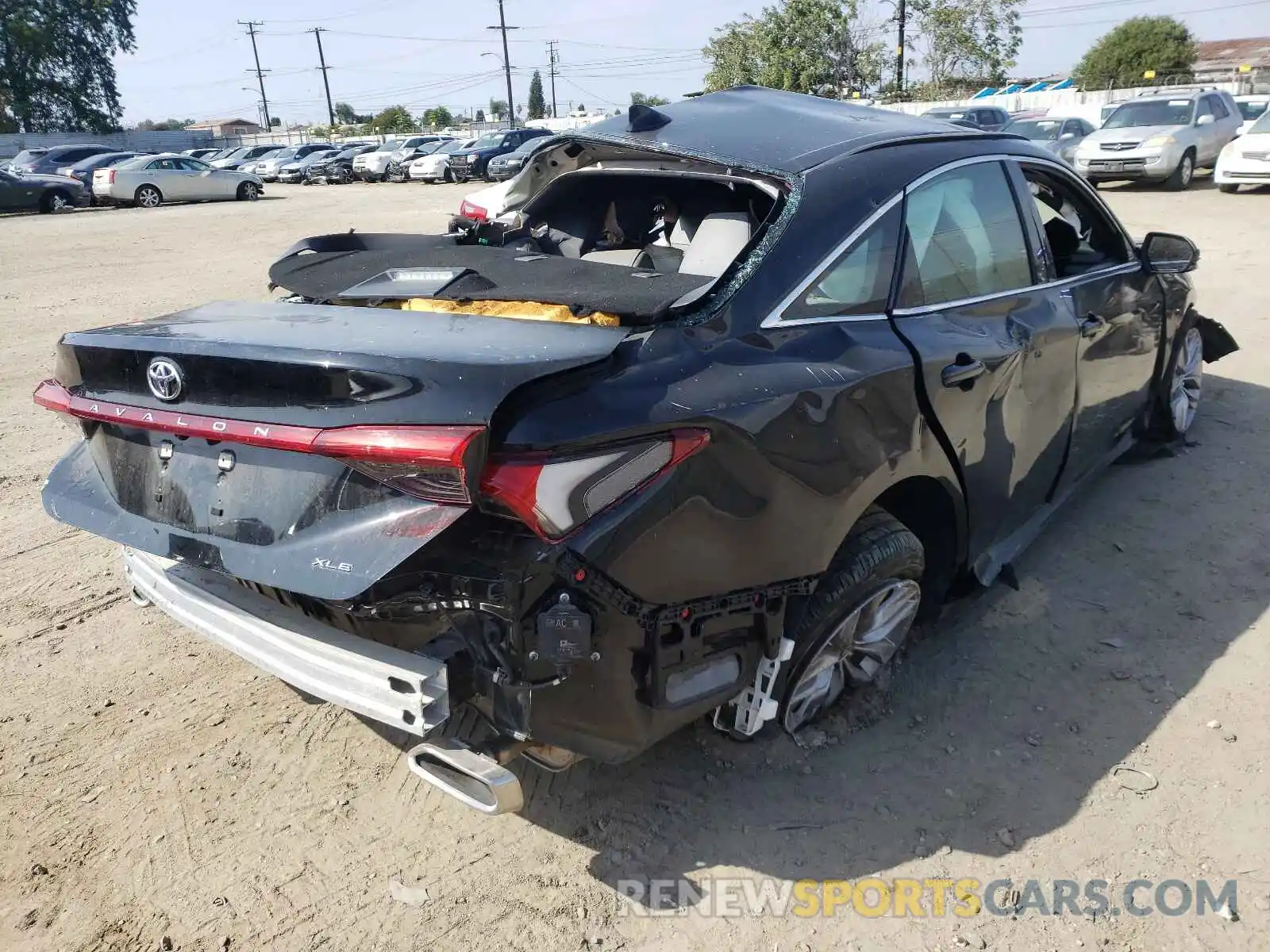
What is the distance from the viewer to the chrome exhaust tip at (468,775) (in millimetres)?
2107

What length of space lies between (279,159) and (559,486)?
37.5m

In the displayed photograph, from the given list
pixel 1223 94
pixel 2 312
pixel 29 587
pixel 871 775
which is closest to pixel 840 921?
pixel 871 775

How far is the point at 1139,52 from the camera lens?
52.3 metres

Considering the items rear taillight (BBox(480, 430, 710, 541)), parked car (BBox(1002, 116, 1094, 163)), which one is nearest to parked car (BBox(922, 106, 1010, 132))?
parked car (BBox(1002, 116, 1094, 163))

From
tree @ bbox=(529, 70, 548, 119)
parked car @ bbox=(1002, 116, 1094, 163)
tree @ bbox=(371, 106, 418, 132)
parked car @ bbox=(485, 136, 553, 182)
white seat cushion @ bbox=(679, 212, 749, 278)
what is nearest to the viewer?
white seat cushion @ bbox=(679, 212, 749, 278)

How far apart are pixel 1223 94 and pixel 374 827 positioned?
2267 centimetres

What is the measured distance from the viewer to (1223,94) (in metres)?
19.2

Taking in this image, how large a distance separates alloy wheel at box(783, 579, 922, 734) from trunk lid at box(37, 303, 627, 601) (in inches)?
45.0

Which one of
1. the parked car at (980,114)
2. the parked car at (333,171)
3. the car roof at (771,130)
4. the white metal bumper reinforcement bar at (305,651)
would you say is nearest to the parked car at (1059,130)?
the parked car at (980,114)

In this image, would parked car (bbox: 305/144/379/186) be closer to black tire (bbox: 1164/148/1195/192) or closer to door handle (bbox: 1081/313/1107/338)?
black tire (bbox: 1164/148/1195/192)

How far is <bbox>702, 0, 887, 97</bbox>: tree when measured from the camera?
42.7 metres

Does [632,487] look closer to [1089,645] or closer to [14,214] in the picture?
[1089,645]
